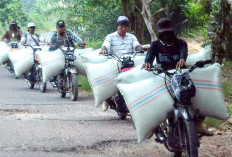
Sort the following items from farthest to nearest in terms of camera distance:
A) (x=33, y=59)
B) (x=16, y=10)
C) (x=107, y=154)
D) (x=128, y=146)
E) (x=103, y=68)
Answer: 1. (x=16, y=10)
2. (x=33, y=59)
3. (x=103, y=68)
4. (x=128, y=146)
5. (x=107, y=154)

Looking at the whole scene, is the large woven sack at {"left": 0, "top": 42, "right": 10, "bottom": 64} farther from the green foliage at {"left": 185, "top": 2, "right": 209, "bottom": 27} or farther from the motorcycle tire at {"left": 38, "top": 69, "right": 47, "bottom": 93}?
the green foliage at {"left": 185, "top": 2, "right": 209, "bottom": 27}

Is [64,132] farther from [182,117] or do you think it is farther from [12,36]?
[12,36]

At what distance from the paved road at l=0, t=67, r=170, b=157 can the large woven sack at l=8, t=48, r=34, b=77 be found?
2200mm

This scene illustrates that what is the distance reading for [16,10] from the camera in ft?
129

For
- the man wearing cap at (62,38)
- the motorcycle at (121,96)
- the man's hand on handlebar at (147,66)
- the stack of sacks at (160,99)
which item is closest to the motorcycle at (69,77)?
the man wearing cap at (62,38)

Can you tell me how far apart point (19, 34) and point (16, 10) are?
2140 cm

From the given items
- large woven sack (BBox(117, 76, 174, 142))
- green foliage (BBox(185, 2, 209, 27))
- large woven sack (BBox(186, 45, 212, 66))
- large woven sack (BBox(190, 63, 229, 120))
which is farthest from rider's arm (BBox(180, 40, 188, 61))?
green foliage (BBox(185, 2, 209, 27))

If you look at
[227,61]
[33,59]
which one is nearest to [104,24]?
[227,61]

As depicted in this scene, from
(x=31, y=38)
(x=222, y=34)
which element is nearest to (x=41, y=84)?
(x=31, y=38)

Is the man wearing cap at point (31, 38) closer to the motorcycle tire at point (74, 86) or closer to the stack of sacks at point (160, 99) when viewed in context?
the motorcycle tire at point (74, 86)

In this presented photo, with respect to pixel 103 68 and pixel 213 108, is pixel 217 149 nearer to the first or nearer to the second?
pixel 213 108

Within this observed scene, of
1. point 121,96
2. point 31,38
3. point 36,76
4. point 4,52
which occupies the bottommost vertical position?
point 36,76

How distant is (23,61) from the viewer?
14289 mm

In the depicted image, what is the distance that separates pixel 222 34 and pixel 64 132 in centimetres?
628
